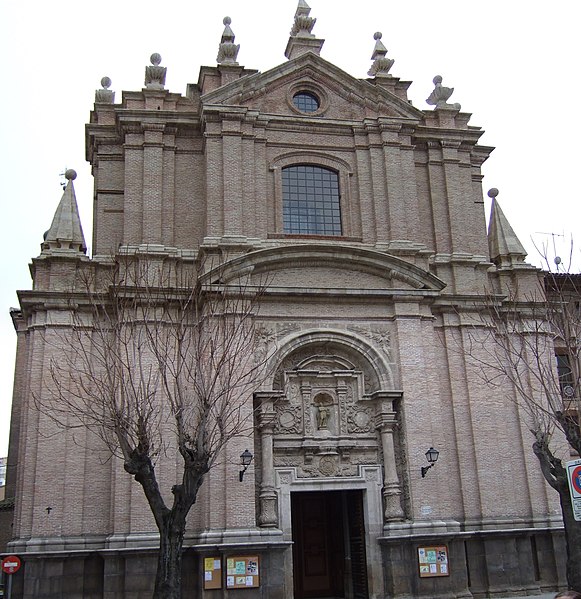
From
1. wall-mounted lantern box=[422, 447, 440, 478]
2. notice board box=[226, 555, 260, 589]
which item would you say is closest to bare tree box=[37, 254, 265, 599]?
notice board box=[226, 555, 260, 589]

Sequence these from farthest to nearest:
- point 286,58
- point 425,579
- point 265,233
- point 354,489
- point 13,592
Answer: point 286,58 → point 265,233 → point 354,489 → point 425,579 → point 13,592

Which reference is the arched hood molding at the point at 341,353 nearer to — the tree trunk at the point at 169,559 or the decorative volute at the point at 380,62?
the tree trunk at the point at 169,559

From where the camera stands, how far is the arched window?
2530 centimetres

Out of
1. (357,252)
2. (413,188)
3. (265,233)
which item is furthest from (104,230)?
(413,188)

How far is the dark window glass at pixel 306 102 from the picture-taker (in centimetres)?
2647

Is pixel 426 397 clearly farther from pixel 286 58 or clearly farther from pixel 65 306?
pixel 286 58

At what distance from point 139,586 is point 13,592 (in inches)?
121

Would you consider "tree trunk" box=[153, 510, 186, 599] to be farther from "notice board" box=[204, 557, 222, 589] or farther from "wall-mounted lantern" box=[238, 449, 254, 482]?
"wall-mounted lantern" box=[238, 449, 254, 482]

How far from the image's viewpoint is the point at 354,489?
2228cm

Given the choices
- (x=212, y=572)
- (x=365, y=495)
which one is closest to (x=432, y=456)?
(x=365, y=495)

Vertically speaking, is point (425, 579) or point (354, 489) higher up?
point (354, 489)

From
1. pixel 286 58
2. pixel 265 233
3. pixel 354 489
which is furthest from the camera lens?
pixel 286 58

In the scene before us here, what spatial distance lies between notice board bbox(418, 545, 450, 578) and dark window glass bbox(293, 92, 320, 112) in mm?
14308

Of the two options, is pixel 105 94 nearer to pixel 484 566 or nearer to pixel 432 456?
pixel 432 456
